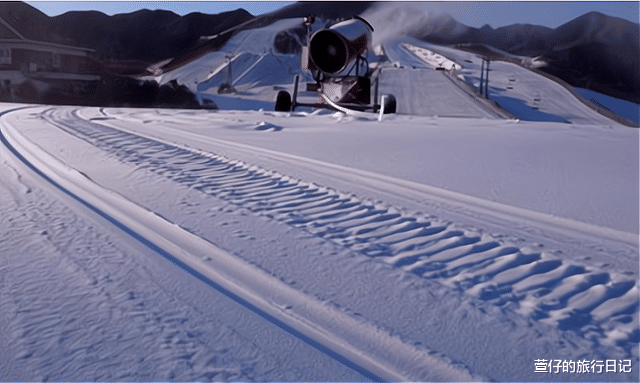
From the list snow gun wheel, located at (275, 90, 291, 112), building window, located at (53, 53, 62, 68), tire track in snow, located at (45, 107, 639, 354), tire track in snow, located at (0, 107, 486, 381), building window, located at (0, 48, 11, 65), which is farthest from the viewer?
building window, located at (53, 53, 62, 68)

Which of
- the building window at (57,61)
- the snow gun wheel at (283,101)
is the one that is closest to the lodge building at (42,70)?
the building window at (57,61)

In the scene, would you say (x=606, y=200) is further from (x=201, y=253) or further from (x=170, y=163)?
(x=170, y=163)

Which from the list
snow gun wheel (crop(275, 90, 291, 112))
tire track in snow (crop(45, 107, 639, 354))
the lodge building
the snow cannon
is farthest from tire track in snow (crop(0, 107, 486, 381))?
the lodge building

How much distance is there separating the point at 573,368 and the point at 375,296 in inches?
27.6

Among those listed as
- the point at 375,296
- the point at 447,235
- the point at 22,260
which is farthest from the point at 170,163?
the point at 375,296

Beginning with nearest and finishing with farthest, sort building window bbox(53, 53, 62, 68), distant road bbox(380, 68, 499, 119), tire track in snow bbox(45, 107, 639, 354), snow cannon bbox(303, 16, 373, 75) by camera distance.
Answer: tire track in snow bbox(45, 107, 639, 354)
snow cannon bbox(303, 16, 373, 75)
distant road bbox(380, 68, 499, 119)
building window bbox(53, 53, 62, 68)

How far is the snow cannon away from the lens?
12578 mm

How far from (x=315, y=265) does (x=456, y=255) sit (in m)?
0.68

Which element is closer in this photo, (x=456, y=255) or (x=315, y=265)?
(x=315, y=265)

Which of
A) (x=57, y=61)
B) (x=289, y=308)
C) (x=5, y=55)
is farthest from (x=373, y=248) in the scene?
(x=57, y=61)

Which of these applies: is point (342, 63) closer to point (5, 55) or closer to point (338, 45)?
point (338, 45)

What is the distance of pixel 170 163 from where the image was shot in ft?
14.8

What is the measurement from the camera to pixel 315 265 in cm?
223

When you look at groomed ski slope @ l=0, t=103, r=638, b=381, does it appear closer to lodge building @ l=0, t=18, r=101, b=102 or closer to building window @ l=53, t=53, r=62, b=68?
lodge building @ l=0, t=18, r=101, b=102
